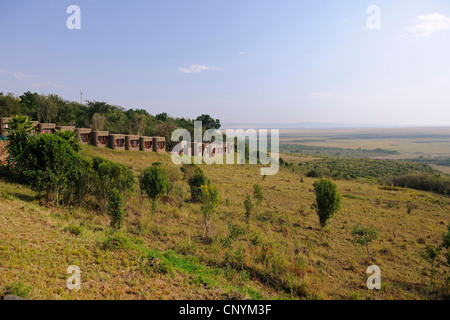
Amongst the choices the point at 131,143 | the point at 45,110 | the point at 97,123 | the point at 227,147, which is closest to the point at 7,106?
the point at 45,110

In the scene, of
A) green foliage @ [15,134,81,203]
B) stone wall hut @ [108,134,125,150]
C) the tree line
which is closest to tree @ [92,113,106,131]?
the tree line

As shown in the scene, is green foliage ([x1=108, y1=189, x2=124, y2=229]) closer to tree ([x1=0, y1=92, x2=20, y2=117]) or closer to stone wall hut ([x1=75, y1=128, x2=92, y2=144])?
stone wall hut ([x1=75, y1=128, x2=92, y2=144])

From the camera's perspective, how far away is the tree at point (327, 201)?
13750 mm

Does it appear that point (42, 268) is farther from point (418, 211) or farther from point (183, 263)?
point (418, 211)

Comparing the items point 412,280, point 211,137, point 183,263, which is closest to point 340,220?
point 412,280

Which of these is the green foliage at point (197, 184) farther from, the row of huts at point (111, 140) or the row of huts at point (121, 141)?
the row of huts at point (111, 140)

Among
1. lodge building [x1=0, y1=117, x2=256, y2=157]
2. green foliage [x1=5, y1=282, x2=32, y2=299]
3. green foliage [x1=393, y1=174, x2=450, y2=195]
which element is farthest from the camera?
green foliage [x1=393, y1=174, x2=450, y2=195]

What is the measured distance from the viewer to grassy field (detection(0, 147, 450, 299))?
5.68 m

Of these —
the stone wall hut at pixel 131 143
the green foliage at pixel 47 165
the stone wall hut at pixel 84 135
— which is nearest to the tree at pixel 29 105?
the stone wall hut at pixel 84 135

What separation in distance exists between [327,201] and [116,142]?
101 feet

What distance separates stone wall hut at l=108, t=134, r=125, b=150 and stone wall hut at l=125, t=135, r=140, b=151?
2.19ft

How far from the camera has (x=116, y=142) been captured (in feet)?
111
